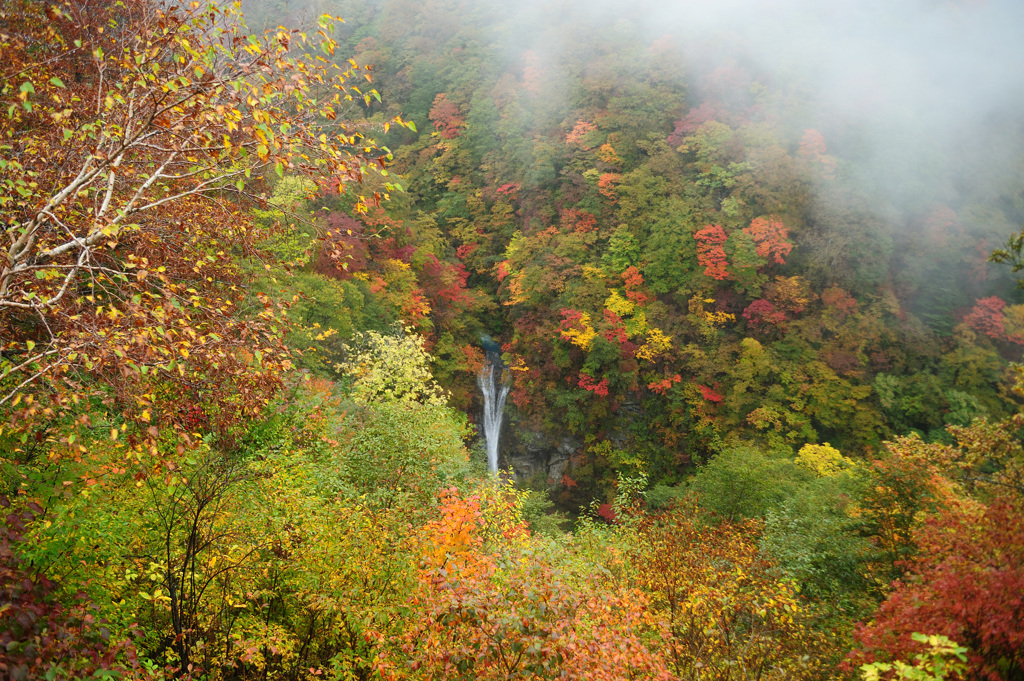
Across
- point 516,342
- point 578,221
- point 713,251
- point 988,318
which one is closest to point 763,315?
point 713,251

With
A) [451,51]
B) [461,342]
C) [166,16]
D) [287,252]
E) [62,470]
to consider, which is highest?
[451,51]

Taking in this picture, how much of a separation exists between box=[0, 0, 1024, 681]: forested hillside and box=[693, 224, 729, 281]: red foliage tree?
7.3 inches

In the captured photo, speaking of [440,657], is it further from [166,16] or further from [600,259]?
[600,259]

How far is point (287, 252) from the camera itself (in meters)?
14.7

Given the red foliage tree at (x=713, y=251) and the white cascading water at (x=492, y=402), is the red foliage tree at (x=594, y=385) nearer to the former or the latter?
the white cascading water at (x=492, y=402)

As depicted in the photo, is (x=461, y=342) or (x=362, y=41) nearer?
(x=461, y=342)

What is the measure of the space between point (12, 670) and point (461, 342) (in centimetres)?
2199

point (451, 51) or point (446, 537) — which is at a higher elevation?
point (451, 51)

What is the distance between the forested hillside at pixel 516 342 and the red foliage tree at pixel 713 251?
186 millimetres

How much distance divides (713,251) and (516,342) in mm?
10088

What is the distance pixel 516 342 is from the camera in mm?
24859

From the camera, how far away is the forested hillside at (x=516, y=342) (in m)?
4.16

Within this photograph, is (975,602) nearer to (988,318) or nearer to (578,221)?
(988,318)

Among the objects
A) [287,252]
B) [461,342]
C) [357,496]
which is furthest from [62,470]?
[461,342]
